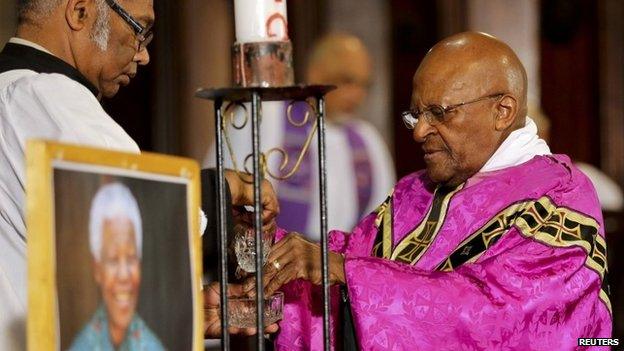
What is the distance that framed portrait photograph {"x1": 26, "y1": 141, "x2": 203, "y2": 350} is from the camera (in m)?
1.94

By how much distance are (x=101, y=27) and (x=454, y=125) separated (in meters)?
0.93

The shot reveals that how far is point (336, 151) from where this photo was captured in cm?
659

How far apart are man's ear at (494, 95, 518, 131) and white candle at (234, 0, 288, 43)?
995 mm

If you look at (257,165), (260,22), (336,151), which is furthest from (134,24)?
(336,151)

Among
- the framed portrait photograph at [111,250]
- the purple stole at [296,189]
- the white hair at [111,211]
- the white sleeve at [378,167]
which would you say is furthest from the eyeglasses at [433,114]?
the white sleeve at [378,167]

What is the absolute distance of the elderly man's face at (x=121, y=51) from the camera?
9.93ft

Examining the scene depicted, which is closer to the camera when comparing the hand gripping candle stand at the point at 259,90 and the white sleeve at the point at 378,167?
the hand gripping candle stand at the point at 259,90

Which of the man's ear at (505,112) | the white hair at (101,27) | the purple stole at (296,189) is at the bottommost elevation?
Result: the purple stole at (296,189)

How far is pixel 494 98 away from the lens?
10.9 ft

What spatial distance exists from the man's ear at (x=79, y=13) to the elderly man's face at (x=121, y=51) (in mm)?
41

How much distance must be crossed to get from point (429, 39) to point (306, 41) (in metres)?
0.86

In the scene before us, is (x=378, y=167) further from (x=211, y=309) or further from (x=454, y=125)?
(x=211, y=309)

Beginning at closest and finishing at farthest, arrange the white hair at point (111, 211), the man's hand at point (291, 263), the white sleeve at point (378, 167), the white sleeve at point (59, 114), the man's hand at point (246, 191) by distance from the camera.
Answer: the white hair at point (111, 211) < the white sleeve at point (59, 114) < the man's hand at point (291, 263) < the man's hand at point (246, 191) < the white sleeve at point (378, 167)

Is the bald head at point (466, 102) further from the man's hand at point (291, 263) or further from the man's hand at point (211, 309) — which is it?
the man's hand at point (211, 309)
